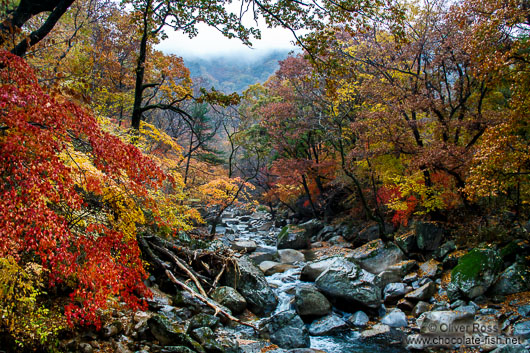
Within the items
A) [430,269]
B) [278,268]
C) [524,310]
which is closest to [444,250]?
[430,269]

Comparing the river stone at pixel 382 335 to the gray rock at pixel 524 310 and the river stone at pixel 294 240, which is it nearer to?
the gray rock at pixel 524 310

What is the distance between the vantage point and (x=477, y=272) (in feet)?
26.1

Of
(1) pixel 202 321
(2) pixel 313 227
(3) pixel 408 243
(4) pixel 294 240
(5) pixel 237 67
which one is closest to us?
(1) pixel 202 321

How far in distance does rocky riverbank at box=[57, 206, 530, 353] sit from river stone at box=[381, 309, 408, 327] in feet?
0.08

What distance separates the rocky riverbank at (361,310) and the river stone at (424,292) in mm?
27

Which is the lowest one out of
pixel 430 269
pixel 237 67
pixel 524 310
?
pixel 430 269

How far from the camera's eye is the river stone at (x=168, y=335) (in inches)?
214

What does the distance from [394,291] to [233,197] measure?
31.5ft

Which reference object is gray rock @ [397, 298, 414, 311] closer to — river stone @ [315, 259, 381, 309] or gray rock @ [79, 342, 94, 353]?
river stone @ [315, 259, 381, 309]

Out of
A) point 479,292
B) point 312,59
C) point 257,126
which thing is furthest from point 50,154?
point 257,126

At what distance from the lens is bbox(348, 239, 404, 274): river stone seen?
11.6 meters

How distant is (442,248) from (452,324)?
4798 millimetres

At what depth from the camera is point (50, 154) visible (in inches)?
116

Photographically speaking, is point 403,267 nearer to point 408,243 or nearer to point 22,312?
point 408,243
